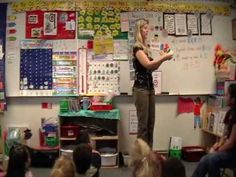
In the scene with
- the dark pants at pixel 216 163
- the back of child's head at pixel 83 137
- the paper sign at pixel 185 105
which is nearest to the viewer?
the dark pants at pixel 216 163

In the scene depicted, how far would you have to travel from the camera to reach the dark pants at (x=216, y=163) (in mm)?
2977

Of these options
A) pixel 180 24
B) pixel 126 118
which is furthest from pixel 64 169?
pixel 180 24

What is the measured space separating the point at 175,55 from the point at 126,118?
1026 mm

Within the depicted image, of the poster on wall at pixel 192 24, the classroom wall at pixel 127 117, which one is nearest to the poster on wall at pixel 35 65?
the classroom wall at pixel 127 117

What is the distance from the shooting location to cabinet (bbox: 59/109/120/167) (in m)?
4.27

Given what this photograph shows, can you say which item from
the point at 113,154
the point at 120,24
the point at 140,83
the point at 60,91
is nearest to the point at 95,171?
the point at 140,83

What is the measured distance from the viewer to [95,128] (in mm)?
4395

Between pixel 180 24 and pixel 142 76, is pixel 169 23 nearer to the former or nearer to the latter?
pixel 180 24

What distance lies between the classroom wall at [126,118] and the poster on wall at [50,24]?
80cm

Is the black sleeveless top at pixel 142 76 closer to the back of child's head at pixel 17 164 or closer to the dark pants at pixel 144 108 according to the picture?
the dark pants at pixel 144 108

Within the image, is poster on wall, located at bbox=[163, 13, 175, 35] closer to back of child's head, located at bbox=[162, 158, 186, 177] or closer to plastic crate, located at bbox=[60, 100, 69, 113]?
plastic crate, located at bbox=[60, 100, 69, 113]

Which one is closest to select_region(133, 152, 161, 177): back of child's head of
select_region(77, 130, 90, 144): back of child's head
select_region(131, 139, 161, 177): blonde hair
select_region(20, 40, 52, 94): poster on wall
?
select_region(131, 139, 161, 177): blonde hair

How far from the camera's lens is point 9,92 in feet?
14.8

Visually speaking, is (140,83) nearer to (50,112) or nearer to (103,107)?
(103,107)
